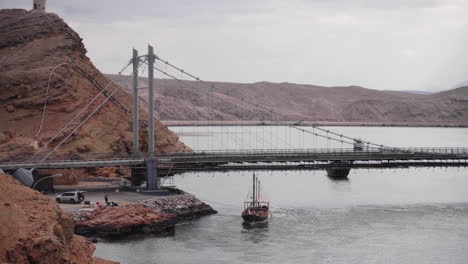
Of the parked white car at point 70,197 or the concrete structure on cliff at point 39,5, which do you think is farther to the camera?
the concrete structure on cliff at point 39,5

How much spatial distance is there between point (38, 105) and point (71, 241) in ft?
159

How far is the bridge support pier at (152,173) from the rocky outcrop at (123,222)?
8.97m

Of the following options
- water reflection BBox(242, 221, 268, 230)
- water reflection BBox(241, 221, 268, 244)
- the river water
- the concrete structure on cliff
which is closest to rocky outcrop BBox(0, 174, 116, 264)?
the river water

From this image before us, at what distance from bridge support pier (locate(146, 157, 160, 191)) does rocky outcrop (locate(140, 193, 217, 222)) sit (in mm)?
2828

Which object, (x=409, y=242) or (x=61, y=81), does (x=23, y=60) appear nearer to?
(x=61, y=81)

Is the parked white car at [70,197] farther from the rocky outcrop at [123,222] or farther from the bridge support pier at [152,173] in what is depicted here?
the bridge support pier at [152,173]

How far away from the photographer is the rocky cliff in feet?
254

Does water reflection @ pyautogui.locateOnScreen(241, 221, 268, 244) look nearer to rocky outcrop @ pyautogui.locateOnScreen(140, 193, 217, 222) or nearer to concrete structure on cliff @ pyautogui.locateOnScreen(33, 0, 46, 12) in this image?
rocky outcrop @ pyautogui.locateOnScreen(140, 193, 217, 222)

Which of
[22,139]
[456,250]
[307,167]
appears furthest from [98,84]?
[456,250]

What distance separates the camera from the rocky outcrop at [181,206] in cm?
5838

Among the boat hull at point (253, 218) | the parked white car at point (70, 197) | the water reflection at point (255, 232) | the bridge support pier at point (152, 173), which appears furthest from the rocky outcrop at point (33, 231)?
the bridge support pier at point (152, 173)

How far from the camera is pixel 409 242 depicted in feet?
174

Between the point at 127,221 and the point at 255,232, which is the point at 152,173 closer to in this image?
the point at 127,221

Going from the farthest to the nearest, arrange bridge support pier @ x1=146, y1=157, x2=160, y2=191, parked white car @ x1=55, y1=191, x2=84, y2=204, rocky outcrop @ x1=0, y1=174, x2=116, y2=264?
1. bridge support pier @ x1=146, y1=157, x2=160, y2=191
2. parked white car @ x1=55, y1=191, x2=84, y2=204
3. rocky outcrop @ x1=0, y1=174, x2=116, y2=264
